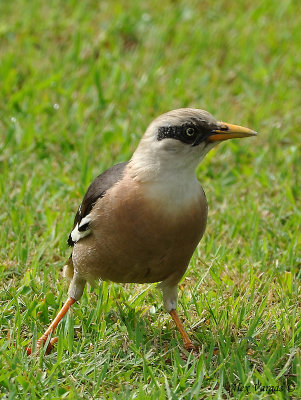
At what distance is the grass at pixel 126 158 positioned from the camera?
430 cm

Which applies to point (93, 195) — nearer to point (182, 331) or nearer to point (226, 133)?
point (226, 133)

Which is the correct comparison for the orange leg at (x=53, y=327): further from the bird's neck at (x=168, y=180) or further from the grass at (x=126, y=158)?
the bird's neck at (x=168, y=180)

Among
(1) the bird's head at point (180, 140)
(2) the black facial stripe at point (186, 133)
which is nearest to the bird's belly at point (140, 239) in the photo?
(1) the bird's head at point (180, 140)

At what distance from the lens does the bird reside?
4.27 metres

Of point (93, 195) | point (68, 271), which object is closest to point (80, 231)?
point (93, 195)

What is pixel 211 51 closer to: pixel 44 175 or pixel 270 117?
pixel 270 117

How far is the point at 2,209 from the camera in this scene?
5.98 meters

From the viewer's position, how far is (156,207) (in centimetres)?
426

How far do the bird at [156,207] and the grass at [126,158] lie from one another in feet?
1.28

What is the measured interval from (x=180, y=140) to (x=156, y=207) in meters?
0.42

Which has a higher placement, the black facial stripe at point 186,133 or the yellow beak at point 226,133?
the black facial stripe at point 186,133

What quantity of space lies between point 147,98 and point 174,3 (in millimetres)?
2445

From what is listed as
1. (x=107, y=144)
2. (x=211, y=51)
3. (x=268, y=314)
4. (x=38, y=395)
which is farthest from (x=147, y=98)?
(x=38, y=395)

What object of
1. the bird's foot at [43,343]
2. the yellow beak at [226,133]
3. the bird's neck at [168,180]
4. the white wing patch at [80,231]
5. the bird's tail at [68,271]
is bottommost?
the bird's foot at [43,343]
